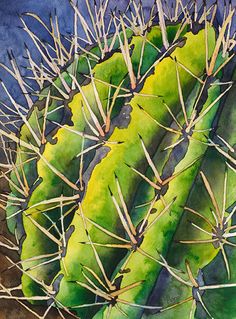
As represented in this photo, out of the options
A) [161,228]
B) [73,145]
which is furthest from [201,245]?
[73,145]

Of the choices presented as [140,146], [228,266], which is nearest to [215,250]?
[228,266]

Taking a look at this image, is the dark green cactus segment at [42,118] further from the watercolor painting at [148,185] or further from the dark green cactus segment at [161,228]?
the dark green cactus segment at [161,228]

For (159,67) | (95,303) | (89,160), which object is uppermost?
(159,67)

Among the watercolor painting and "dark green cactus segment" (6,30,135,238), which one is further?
"dark green cactus segment" (6,30,135,238)

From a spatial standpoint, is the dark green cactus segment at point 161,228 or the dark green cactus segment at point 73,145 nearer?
the dark green cactus segment at point 161,228

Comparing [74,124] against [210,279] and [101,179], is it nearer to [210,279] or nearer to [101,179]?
[101,179]

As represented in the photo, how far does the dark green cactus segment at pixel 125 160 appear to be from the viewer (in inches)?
29.5

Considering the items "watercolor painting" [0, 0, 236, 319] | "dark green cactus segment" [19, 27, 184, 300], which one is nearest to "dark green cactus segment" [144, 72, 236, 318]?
"watercolor painting" [0, 0, 236, 319]

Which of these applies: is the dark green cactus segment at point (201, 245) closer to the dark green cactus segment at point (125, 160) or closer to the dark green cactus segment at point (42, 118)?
the dark green cactus segment at point (125, 160)

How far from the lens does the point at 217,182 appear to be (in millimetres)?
745

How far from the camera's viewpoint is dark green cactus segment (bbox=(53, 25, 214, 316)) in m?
0.75

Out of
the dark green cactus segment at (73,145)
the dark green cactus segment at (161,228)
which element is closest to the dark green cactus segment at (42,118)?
the dark green cactus segment at (73,145)

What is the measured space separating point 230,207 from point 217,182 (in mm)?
29

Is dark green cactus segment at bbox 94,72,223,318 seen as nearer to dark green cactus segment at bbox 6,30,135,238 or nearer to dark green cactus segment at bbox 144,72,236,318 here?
dark green cactus segment at bbox 144,72,236,318
